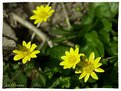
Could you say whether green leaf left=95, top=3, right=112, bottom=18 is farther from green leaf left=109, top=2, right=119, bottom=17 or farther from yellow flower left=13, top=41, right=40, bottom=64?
yellow flower left=13, top=41, right=40, bottom=64

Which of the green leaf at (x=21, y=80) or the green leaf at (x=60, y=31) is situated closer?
the green leaf at (x=21, y=80)

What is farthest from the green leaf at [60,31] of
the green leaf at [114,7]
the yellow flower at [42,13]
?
the green leaf at [114,7]

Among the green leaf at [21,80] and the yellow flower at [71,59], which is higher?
the yellow flower at [71,59]

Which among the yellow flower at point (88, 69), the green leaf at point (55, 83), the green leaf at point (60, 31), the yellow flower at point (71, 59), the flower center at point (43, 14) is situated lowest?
the green leaf at point (55, 83)

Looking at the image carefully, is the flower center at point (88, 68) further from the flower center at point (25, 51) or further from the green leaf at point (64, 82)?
the flower center at point (25, 51)

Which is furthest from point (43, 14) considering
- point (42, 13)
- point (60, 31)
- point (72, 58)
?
point (72, 58)
